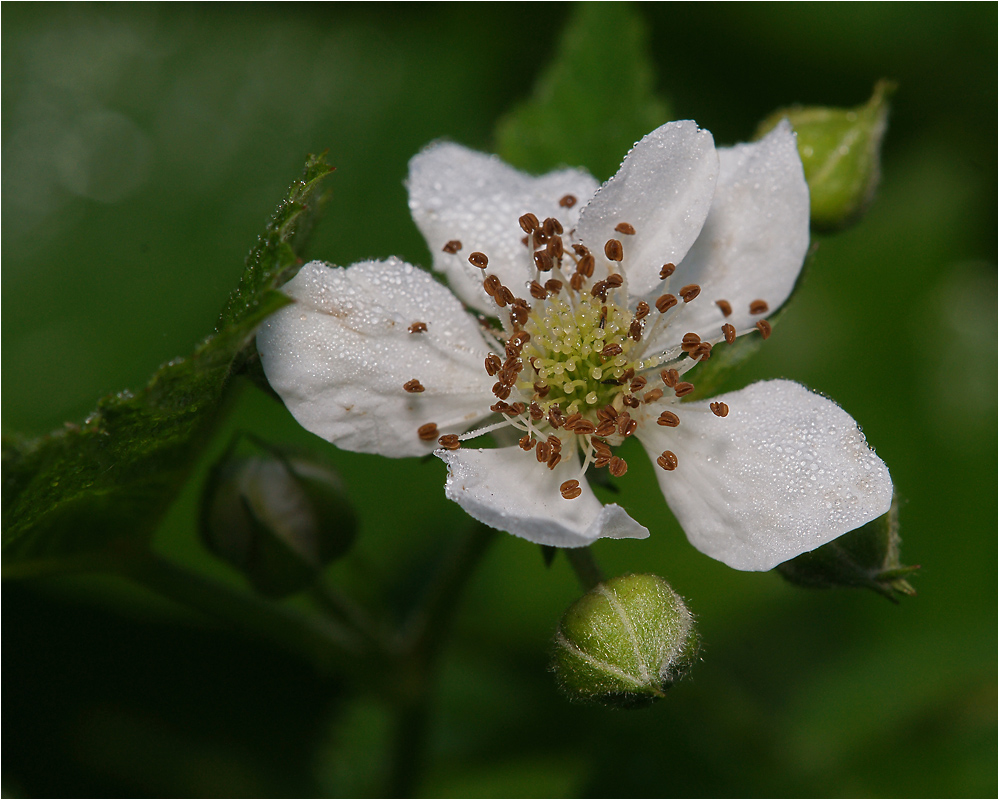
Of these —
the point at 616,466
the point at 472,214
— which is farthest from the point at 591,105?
the point at 616,466

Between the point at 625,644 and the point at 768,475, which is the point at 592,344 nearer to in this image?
the point at 768,475

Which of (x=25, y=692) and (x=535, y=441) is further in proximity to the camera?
(x=25, y=692)

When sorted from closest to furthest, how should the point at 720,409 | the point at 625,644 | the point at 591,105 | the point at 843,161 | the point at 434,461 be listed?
the point at 625,644 → the point at 720,409 → the point at 843,161 → the point at 591,105 → the point at 434,461

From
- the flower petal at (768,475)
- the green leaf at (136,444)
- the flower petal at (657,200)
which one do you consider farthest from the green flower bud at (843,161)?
the green leaf at (136,444)

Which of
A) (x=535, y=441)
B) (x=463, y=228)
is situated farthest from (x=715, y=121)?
(x=535, y=441)

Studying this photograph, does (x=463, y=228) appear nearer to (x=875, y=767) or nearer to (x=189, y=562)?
(x=189, y=562)

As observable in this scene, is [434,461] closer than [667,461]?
No

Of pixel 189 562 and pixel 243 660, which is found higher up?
pixel 189 562

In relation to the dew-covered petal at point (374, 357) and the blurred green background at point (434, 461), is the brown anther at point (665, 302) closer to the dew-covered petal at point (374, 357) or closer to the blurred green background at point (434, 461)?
the dew-covered petal at point (374, 357)
